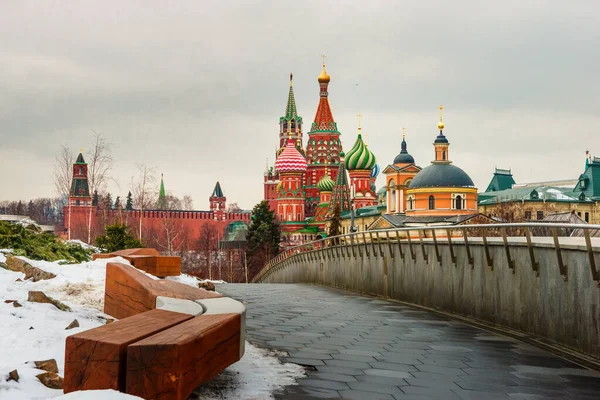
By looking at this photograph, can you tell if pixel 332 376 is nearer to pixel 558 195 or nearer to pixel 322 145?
pixel 558 195

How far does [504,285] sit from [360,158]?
127 metres

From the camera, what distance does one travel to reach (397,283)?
15875mm

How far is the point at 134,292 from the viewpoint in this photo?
718cm

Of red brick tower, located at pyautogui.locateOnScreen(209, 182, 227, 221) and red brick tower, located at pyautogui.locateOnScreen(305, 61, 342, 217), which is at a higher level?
red brick tower, located at pyautogui.locateOnScreen(305, 61, 342, 217)

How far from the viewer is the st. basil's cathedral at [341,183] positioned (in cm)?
9019

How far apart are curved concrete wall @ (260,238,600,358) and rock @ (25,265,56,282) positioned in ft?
20.0

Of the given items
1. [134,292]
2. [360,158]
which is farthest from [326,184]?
[134,292]

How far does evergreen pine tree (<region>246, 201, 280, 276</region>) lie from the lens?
3472 inches

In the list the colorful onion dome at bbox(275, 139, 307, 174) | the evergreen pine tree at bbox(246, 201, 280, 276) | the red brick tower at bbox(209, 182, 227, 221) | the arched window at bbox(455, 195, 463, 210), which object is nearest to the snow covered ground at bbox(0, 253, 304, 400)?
the evergreen pine tree at bbox(246, 201, 280, 276)

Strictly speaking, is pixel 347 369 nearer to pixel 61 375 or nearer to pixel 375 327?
pixel 61 375

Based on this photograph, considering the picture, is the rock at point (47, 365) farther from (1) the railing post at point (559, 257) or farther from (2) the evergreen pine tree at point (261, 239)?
(2) the evergreen pine tree at point (261, 239)

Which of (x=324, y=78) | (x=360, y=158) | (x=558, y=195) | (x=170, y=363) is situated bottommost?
(x=170, y=363)

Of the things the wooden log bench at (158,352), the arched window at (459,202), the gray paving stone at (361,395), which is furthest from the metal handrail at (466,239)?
the arched window at (459,202)

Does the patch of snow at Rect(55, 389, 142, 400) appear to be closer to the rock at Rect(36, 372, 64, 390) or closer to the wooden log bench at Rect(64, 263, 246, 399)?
the wooden log bench at Rect(64, 263, 246, 399)
